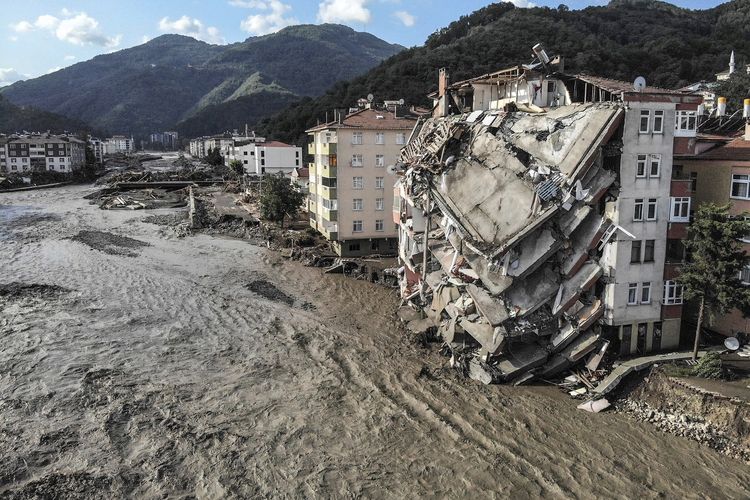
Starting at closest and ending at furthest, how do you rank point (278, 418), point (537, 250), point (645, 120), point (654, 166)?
1. point (278, 418)
2. point (645, 120)
3. point (654, 166)
4. point (537, 250)

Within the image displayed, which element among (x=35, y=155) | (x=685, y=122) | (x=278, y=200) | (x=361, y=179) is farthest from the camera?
(x=35, y=155)

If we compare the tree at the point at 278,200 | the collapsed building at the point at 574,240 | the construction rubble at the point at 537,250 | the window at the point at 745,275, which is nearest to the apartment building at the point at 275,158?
the tree at the point at 278,200

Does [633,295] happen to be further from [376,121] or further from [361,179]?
[376,121]

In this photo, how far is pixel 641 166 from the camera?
2302 cm

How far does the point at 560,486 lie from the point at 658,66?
349ft

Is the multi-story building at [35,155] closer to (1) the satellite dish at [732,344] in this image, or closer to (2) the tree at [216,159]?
(2) the tree at [216,159]

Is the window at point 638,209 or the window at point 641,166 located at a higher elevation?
the window at point 641,166

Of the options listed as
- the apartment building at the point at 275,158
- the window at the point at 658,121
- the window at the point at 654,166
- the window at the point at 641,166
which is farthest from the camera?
the apartment building at the point at 275,158

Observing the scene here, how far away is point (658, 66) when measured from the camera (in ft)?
336

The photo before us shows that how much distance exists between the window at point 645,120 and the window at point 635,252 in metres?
4.65

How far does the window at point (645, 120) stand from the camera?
22672 mm

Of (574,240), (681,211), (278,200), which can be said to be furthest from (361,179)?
(681,211)

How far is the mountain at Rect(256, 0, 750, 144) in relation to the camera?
100500mm

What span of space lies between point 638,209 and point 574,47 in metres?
100
